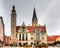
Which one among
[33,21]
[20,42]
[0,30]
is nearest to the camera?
[0,30]

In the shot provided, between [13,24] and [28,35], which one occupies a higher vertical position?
[13,24]

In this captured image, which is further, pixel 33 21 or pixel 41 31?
pixel 33 21

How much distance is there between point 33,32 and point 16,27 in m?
6.89

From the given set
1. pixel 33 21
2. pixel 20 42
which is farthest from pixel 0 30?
pixel 33 21

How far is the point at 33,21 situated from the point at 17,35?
87.1ft

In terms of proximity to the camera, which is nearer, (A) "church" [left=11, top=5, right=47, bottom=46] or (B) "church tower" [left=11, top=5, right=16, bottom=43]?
(A) "church" [left=11, top=5, right=47, bottom=46]

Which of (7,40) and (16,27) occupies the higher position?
(16,27)

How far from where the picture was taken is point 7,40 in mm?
71250

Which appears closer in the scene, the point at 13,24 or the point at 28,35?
the point at 28,35

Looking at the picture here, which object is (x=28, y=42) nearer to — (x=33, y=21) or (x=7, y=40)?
(x=7, y=40)

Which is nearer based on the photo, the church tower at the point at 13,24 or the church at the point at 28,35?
the church at the point at 28,35

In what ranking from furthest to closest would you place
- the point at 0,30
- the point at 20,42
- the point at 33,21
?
1. the point at 33,21
2. the point at 20,42
3. the point at 0,30

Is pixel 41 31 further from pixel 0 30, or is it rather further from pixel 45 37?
pixel 0 30

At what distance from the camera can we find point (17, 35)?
69.7 m
